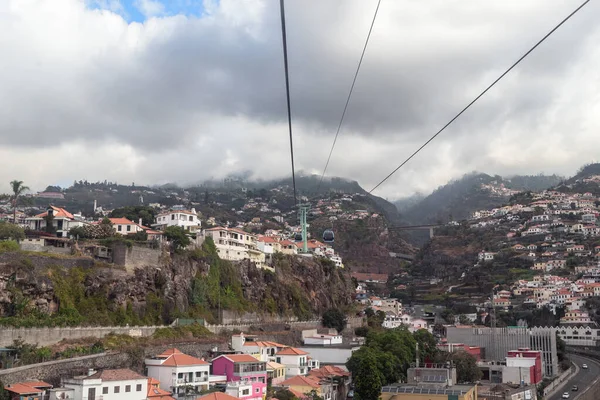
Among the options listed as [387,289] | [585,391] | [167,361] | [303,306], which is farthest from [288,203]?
[167,361]

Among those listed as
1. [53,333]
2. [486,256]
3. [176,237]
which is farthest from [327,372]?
[486,256]

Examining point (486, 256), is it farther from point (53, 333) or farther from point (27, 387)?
point (27, 387)

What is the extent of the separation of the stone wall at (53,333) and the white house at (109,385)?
2.54 metres

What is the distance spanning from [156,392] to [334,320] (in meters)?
26.9

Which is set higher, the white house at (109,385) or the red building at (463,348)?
the white house at (109,385)

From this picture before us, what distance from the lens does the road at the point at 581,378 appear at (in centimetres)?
4325

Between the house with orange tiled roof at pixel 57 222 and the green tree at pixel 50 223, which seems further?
the house with orange tiled roof at pixel 57 222

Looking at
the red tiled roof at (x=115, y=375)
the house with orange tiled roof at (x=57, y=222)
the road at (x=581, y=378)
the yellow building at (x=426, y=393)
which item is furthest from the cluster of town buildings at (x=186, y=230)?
the road at (x=581, y=378)

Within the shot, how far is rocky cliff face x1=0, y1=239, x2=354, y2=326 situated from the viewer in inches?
1151

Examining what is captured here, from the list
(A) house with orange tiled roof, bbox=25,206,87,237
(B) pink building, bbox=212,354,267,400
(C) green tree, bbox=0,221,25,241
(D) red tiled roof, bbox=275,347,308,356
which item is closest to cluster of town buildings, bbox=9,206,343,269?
(A) house with orange tiled roof, bbox=25,206,87,237

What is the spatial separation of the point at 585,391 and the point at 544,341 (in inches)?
426

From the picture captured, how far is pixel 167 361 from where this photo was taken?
3056 centimetres

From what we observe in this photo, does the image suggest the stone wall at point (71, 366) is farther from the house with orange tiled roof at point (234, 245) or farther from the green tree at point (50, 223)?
the house with orange tiled roof at point (234, 245)

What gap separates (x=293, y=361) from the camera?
3872 centimetres
